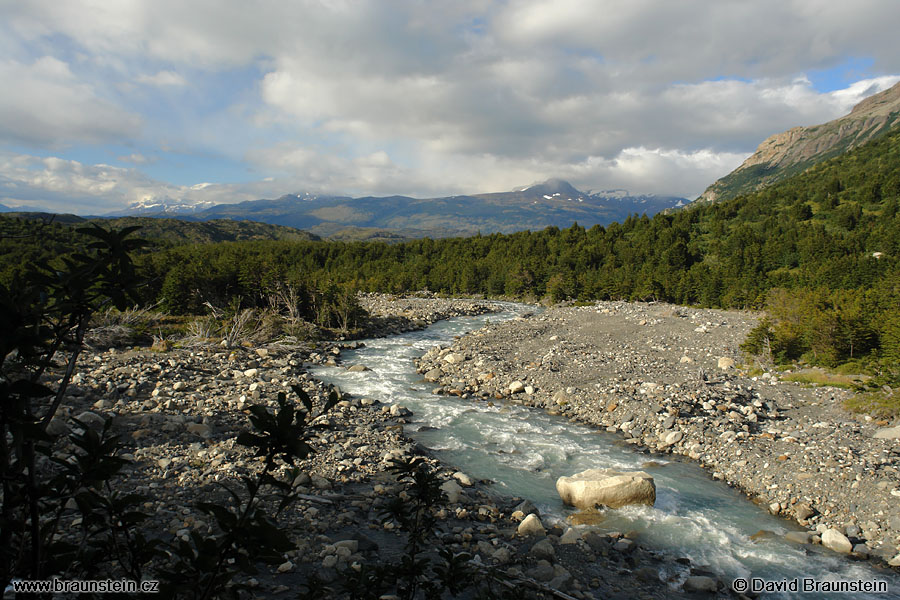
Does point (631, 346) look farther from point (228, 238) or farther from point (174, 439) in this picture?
point (228, 238)

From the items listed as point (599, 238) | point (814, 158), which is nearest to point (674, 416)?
point (599, 238)

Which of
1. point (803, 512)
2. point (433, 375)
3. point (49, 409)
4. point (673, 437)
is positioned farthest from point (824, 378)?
point (49, 409)

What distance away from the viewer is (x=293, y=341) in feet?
64.0

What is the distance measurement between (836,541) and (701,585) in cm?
267

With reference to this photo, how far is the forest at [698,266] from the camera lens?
54.1 ft

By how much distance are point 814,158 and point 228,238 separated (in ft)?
761

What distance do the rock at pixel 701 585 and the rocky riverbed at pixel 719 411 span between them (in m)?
2.31

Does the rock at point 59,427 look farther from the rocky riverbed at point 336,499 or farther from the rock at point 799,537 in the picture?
the rock at point 799,537

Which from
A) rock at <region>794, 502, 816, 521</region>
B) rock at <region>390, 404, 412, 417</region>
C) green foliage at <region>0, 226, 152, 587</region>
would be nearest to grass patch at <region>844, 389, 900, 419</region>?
rock at <region>794, 502, 816, 521</region>

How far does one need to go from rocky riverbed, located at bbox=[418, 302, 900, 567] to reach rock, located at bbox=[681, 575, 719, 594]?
7.59 ft

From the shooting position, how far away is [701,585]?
5.46 meters

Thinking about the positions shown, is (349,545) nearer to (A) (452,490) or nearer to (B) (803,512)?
(A) (452,490)

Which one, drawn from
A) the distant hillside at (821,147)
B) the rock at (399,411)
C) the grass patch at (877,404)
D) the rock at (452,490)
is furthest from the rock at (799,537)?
the distant hillside at (821,147)

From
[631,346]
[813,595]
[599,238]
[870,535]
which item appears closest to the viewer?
[813,595]
